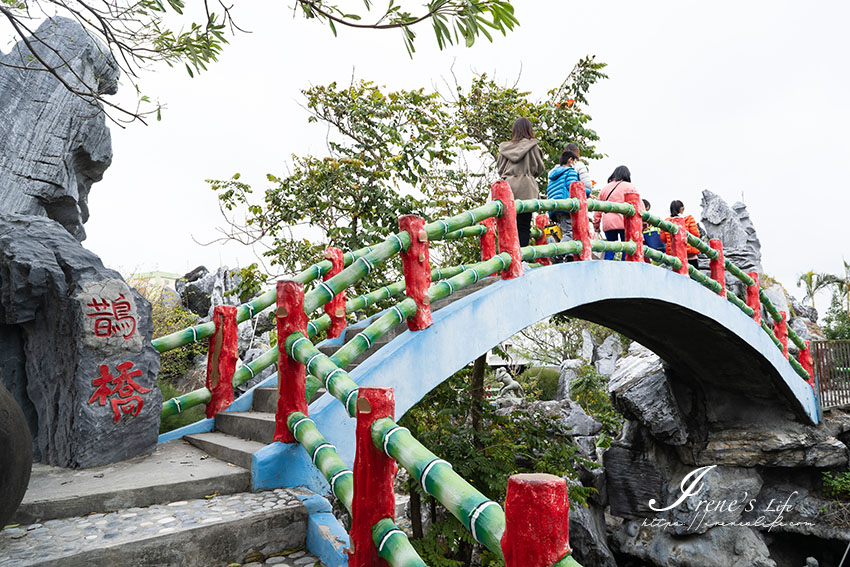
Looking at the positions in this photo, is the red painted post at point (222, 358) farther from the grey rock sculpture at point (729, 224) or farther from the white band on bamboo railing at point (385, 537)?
the grey rock sculpture at point (729, 224)

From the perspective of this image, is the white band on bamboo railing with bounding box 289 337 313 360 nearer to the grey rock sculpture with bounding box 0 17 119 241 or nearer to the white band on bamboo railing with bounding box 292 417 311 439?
the white band on bamboo railing with bounding box 292 417 311 439

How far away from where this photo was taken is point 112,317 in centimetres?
311

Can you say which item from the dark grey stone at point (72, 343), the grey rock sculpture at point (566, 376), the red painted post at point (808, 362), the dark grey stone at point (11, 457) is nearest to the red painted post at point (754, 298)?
the red painted post at point (808, 362)

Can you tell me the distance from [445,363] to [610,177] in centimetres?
397

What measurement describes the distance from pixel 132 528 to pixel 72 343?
4.12ft

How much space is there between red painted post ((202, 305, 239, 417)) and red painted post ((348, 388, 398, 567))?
2401mm

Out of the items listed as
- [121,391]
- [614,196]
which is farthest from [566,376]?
[121,391]

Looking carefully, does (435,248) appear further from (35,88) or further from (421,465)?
(421,465)

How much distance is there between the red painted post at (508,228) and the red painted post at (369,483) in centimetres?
269

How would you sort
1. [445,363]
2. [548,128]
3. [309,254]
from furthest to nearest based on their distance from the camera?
[548,128] → [309,254] → [445,363]

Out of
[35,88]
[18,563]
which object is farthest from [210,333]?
[35,88]

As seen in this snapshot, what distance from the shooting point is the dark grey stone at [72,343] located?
301 centimetres

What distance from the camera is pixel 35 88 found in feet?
21.4

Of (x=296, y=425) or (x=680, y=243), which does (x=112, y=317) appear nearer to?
(x=296, y=425)
